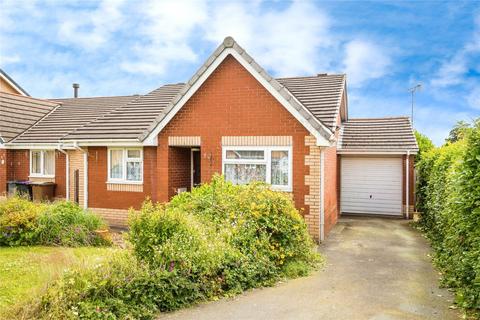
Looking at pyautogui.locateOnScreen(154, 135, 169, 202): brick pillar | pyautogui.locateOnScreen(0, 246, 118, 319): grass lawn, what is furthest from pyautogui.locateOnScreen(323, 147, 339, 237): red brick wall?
pyautogui.locateOnScreen(0, 246, 118, 319): grass lawn

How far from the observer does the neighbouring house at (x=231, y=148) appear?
13.0 m

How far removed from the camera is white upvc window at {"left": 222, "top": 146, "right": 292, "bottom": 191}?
1310cm

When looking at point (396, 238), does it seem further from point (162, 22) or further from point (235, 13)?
point (162, 22)

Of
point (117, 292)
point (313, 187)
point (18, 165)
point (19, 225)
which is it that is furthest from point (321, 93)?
point (18, 165)

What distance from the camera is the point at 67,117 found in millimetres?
23125

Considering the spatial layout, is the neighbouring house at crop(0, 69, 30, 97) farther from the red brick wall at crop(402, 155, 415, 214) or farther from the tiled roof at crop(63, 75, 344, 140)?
the red brick wall at crop(402, 155, 415, 214)

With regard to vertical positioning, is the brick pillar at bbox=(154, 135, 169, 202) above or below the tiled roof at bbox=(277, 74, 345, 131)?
below

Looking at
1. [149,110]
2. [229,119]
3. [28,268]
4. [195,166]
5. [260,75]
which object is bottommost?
[28,268]

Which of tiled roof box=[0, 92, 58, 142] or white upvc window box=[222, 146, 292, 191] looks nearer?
white upvc window box=[222, 146, 292, 191]

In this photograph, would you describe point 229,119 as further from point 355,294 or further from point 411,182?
point 411,182

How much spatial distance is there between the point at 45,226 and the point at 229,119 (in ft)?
22.4

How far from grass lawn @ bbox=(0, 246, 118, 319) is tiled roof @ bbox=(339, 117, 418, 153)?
40.8ft

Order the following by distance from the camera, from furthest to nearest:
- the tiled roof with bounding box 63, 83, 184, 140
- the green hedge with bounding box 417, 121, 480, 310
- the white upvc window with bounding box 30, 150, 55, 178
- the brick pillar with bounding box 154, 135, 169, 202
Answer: the white upvc window with bounding box 30, 150, 55, 178 < the tiled roof with bounding box 63, 83, 184, 140 < the brick pillar with bounding box 154, 135, 169, 202 < the green hedge with bounding box 417, 121, 480, 310

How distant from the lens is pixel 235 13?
13656 millimetres
